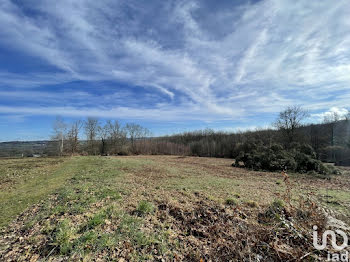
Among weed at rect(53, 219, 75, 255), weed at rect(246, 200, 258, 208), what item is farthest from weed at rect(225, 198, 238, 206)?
weed at rect(53, 219, 75, 255)

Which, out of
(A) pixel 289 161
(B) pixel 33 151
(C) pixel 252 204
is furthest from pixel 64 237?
(B) pixel 33 151

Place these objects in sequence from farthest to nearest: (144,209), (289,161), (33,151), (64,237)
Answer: (33,151)
(289,161)
(144,209)
(64,237)

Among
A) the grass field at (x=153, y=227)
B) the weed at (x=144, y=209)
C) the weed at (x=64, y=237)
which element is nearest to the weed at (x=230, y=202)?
the grass field at (x=153, y=227)

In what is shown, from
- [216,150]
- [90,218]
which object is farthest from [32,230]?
[216,150]

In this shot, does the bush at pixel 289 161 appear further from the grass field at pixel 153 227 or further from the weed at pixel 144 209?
the weed at pixel 144 209

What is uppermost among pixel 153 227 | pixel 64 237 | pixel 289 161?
pixel 289 161

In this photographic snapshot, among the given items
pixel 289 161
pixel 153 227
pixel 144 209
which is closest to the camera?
pixel 153 227

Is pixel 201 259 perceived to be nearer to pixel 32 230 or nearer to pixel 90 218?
pixel 90 218

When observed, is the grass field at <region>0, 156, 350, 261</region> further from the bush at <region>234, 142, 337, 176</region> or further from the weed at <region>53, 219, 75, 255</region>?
the bush at <region>234, 142, 337, 176</region>

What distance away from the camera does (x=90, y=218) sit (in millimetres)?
3006

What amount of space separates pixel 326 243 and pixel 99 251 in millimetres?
3101

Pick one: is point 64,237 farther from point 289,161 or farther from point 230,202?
point 289,161

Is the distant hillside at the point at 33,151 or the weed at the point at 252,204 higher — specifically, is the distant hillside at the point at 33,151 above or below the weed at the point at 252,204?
above

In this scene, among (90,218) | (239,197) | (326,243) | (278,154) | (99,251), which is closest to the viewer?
(326,243)
